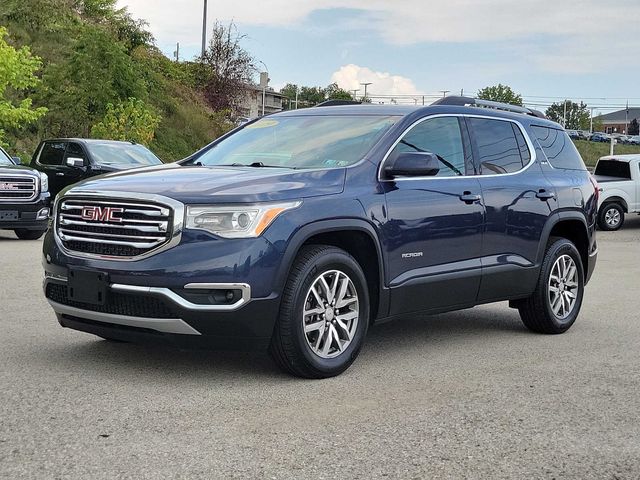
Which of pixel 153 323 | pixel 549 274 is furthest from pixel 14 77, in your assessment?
pixel 153 323

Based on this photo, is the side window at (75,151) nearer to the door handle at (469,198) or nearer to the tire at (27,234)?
the tire at (27,234)

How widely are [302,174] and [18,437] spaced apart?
2327 mm

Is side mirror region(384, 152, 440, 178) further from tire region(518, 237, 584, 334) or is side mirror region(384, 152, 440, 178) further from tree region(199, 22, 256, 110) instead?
tree region(199, 22, 256, 110)

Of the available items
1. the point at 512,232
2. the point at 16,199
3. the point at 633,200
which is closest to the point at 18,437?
the point at 512,232

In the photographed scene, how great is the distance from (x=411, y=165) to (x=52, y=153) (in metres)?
14.7

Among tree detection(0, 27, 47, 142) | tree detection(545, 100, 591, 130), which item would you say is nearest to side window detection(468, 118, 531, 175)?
tree detection(0, 27, 47, 142)

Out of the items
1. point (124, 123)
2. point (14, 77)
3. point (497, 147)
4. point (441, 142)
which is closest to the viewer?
point (441, 142)

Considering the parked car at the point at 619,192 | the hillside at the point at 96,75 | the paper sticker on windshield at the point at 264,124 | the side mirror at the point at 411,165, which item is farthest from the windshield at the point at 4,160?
the parked car at the point at 619,192

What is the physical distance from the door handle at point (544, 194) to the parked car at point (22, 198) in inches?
400

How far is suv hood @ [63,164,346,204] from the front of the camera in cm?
521

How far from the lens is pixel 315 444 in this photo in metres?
4.23

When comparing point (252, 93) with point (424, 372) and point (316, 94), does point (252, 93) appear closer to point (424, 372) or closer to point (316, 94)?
point (424, 372)

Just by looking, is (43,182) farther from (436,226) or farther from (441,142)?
(436,226)

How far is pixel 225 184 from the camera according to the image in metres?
5.36
